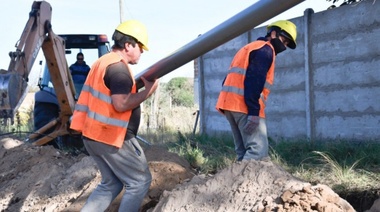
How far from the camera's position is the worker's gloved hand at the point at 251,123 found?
548 cm

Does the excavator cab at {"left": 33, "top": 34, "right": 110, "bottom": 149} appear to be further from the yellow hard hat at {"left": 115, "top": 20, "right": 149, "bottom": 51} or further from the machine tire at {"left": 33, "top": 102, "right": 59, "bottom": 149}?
the yellow hard hat at {"left": 115, "top": 20, "right": 149, "bottom": 51}

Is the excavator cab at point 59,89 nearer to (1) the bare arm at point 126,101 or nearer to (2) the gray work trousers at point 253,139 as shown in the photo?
(2) the gray work trousers at point 253,139

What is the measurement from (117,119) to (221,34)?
1237 mm

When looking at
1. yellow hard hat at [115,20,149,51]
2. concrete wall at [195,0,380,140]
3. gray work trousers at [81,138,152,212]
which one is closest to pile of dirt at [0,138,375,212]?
gray work trousers at [81,138,152,212]

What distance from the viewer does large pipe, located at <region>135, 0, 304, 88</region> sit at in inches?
185

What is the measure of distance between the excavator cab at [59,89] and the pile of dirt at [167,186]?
63 centimetres

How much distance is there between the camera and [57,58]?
9.08m

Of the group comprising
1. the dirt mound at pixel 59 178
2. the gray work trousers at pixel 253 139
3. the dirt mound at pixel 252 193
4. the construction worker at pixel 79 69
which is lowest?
the dirt mound at pixel 59 178

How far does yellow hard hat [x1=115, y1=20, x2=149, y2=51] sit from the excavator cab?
463 centimetres

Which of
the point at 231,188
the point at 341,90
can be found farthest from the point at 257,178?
the point at 341,90

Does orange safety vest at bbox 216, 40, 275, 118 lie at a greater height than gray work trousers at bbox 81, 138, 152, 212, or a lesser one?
greater

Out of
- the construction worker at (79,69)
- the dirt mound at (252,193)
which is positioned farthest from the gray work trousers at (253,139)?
the construction worker at (79,69)

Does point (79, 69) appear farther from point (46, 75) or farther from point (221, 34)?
point (221, 34)

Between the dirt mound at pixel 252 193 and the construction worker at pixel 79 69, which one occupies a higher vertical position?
the construction worker at pixel 79 69
